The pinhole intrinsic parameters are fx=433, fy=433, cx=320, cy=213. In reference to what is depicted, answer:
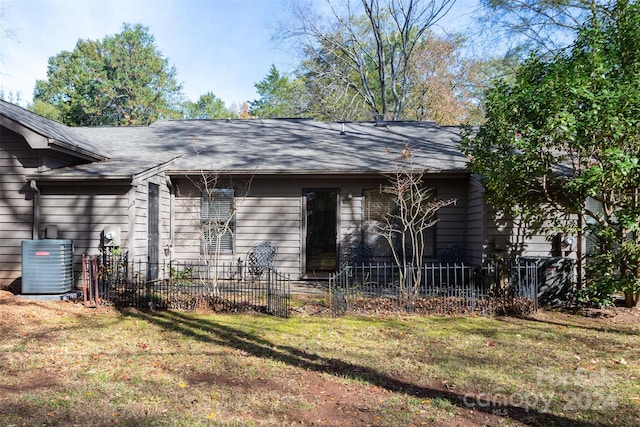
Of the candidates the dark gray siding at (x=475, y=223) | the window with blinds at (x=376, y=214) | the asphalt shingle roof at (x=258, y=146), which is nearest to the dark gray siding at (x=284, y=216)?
the window with blinds at (x=376, y=214)

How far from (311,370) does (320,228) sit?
20.4 ft

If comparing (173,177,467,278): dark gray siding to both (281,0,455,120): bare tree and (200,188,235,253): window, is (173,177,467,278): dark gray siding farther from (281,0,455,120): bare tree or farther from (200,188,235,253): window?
(281,0,455,120): bare tree

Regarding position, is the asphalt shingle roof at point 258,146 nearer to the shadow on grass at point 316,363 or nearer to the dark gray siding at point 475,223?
the dark gray siding at point 475,223

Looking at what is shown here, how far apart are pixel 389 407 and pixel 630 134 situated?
594 cm

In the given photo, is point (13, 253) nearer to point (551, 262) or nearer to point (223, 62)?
point (551, 262)

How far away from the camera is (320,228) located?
1075 centimetres

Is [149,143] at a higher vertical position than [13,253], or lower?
higher

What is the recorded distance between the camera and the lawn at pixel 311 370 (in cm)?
363

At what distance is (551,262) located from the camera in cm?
816

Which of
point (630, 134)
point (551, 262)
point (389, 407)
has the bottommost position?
point (389, 407)

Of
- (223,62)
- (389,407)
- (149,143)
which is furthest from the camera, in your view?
(223,62)

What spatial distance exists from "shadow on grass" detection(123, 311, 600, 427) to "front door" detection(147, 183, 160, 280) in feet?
8.87

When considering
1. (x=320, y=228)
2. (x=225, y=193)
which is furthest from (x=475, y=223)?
(x=225, y=193)

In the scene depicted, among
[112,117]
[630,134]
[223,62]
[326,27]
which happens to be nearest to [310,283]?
[630,134]
